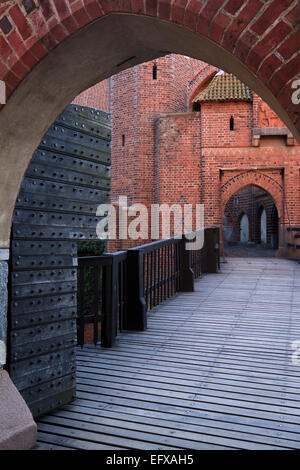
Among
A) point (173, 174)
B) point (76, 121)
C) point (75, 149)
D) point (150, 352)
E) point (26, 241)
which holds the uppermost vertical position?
point (173, 174)

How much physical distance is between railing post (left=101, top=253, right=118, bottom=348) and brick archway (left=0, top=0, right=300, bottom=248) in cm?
208

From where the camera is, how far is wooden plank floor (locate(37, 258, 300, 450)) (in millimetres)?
2576

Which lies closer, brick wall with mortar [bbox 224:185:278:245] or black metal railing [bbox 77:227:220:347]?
black metal railing [bbox 77:227:220:347]

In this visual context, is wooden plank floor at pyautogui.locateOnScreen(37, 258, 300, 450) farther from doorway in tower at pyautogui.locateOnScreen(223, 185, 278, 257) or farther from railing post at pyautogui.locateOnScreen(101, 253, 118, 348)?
doorway in tower at pyautogui.locateOnScreen(223, 185, 278, 257)

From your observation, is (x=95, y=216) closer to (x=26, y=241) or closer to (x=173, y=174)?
(x=26, y=241)

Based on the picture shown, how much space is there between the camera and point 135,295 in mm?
5352

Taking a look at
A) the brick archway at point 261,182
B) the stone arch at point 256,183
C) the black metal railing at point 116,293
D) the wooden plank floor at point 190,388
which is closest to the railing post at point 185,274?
the black metal railing at point 116,293

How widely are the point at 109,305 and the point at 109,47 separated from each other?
2.92m

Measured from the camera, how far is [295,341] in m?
4.76

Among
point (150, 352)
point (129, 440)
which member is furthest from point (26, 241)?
point (150, 352)

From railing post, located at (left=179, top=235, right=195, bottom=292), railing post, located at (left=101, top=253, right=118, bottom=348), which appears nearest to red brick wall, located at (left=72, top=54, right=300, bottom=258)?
railing post, located at (left=179, top=235, right=195, bottom=292)

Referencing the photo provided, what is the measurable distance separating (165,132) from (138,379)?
13561 millimetres

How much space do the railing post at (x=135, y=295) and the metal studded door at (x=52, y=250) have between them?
1.98m

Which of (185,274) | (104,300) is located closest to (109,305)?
(104,300)
